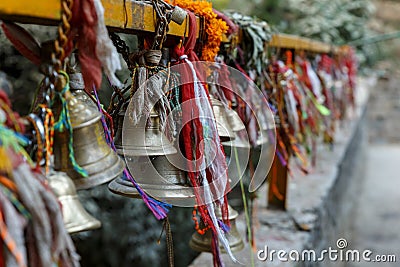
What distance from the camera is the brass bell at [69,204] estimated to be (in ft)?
2.33

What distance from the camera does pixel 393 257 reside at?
3529 mm

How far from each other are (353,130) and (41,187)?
17.0 ft

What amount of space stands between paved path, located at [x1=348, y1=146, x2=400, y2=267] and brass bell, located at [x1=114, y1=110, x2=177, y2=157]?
3027 millimetres

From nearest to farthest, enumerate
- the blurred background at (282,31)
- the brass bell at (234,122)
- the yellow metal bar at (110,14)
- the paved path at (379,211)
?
the yellow metal bar at (110,14) → the brass bell at (234,122) → the blurred background at (282,31) → the paved path at (379,211)

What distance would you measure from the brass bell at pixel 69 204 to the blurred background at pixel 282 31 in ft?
4.71

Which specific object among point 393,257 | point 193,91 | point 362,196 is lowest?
point 362,196

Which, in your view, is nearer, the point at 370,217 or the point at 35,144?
the point at 35,144

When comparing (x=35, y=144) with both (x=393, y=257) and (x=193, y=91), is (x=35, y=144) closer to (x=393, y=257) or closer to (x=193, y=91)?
(x=193, y=91)

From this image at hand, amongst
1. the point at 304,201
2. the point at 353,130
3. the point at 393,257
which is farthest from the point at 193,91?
the point at 353,130

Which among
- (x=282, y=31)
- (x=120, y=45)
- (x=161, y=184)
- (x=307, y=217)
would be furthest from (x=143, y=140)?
(x=282, y=31)

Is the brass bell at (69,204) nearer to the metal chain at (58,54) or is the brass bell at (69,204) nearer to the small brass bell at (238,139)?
the metal chain at (58,54)

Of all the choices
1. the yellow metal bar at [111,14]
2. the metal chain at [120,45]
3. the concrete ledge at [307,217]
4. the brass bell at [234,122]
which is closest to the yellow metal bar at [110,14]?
the yellow metal bar at [111,14]

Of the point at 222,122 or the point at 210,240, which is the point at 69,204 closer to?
the point at 222,122

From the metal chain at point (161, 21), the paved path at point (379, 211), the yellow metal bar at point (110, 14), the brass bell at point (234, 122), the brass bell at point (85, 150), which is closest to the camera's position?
the yellow metal bar at point (110, 14)
